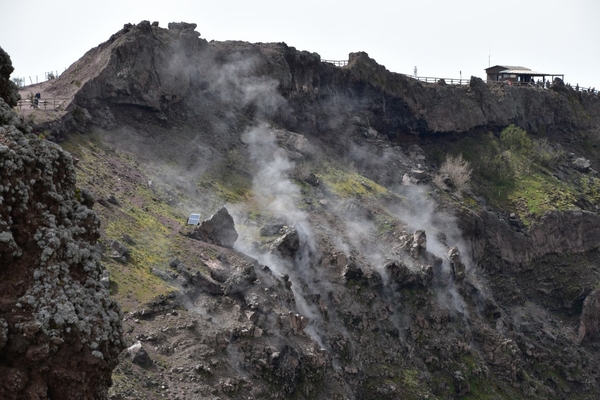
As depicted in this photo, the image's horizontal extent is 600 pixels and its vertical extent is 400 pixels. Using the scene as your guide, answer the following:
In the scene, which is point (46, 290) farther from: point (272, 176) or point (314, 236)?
point (272, 176)

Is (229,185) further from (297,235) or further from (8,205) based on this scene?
(8,205)

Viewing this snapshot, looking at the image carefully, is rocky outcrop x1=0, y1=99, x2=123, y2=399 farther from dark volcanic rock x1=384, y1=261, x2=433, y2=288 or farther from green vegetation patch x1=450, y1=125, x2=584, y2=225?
green vegetation patch x1=450, y1=125, x2=584, y2=225

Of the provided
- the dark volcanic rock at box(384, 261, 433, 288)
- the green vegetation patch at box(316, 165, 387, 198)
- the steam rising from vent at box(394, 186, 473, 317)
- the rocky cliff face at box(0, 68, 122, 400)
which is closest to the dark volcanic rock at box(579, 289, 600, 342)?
the steam rising from vent at box(394, 186, 473, 317)

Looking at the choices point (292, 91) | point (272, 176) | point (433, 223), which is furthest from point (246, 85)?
point (433, 223)

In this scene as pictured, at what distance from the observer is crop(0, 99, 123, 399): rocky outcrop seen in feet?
42.3

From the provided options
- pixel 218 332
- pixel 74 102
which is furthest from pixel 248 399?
pixel 74 102

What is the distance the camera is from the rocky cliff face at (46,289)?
42.4ft

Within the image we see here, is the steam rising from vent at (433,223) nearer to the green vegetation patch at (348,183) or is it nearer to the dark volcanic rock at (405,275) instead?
the green vegetation patch at (348,183)

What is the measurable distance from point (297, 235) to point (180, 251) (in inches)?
351

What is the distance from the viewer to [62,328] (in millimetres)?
13188

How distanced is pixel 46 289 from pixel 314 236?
1456 inches

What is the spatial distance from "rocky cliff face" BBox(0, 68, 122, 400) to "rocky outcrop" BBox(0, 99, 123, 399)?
0.01m

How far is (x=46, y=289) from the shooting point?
13.2 m

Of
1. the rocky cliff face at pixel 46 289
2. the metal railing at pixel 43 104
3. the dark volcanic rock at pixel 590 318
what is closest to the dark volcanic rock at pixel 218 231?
the metal railing at pixel 43 104
